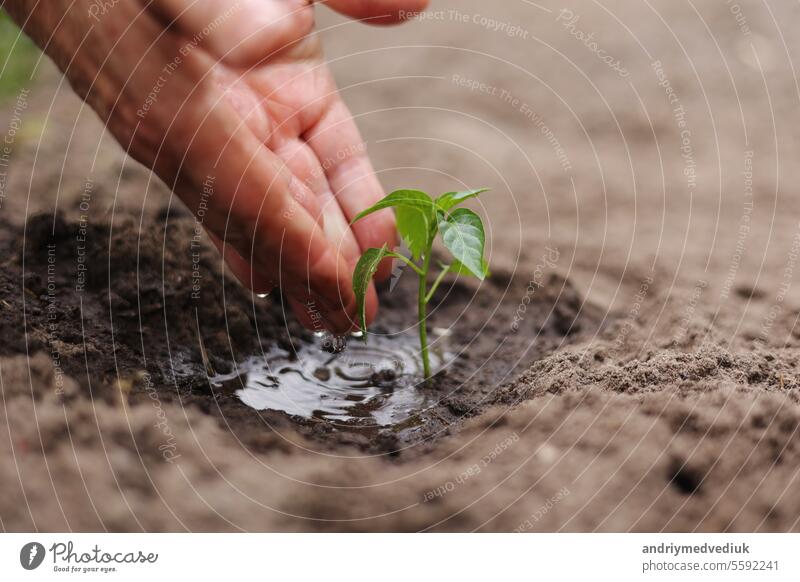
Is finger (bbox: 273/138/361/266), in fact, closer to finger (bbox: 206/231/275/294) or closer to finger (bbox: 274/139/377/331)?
finger (bbox: 274/139/377/331)

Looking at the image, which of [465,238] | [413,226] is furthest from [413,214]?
[465,238]

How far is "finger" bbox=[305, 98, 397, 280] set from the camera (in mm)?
1483

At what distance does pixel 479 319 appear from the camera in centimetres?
162

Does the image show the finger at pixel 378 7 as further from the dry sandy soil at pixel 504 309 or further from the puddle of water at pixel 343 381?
the puddle of water at pixel 343 381

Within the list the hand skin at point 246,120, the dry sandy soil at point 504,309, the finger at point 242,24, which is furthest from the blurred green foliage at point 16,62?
the finger at point 242,24

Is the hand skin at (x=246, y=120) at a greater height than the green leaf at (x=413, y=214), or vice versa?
the hand skin at (x=246, y=120)

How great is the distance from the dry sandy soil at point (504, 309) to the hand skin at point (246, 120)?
0.70ft

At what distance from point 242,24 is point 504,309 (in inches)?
32.7

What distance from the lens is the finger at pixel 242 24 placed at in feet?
4.52

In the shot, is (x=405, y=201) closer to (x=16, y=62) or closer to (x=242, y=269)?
(x=242, y=269)

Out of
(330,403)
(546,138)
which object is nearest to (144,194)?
(330,403)
